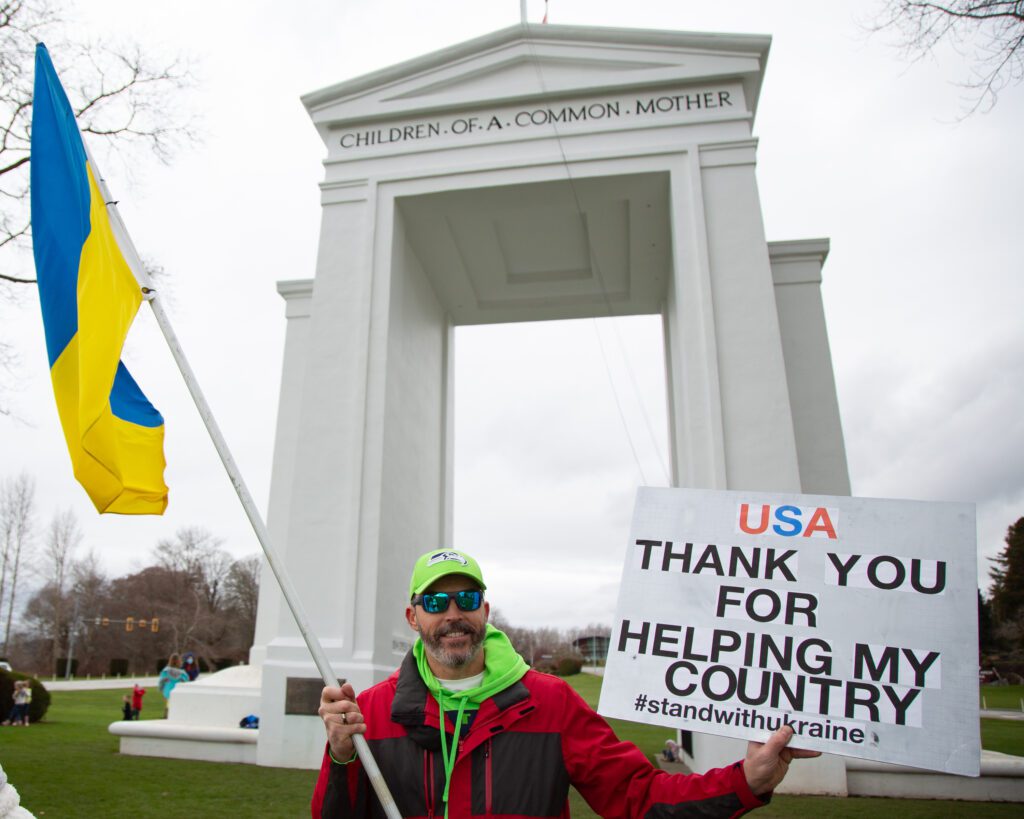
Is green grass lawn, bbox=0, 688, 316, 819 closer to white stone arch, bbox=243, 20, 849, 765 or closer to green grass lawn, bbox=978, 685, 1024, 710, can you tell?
white stone arch, bbox=243, 20, 849, 765

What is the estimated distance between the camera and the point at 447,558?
2996 millimetres

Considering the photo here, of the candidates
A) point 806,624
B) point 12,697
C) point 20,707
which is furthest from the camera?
point 12,697

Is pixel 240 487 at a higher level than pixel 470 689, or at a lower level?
higher

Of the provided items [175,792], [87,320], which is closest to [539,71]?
[87,320]

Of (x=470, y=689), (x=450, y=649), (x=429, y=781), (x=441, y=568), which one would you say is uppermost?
(x=441, y=568)

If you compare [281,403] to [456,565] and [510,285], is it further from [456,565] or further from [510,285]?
[456,565]

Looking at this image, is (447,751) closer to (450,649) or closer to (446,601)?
(450,649)

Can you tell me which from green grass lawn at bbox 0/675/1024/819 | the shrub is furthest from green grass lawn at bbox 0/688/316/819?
the shrub

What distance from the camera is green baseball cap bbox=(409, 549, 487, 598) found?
115 inches

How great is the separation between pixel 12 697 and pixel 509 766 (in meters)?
19.4

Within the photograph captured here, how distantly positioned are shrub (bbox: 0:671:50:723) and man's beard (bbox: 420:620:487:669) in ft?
62.4

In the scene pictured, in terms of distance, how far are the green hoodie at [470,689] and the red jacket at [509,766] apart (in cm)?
3

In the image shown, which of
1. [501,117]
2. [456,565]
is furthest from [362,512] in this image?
[456,565]

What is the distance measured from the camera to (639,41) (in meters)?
13.2
